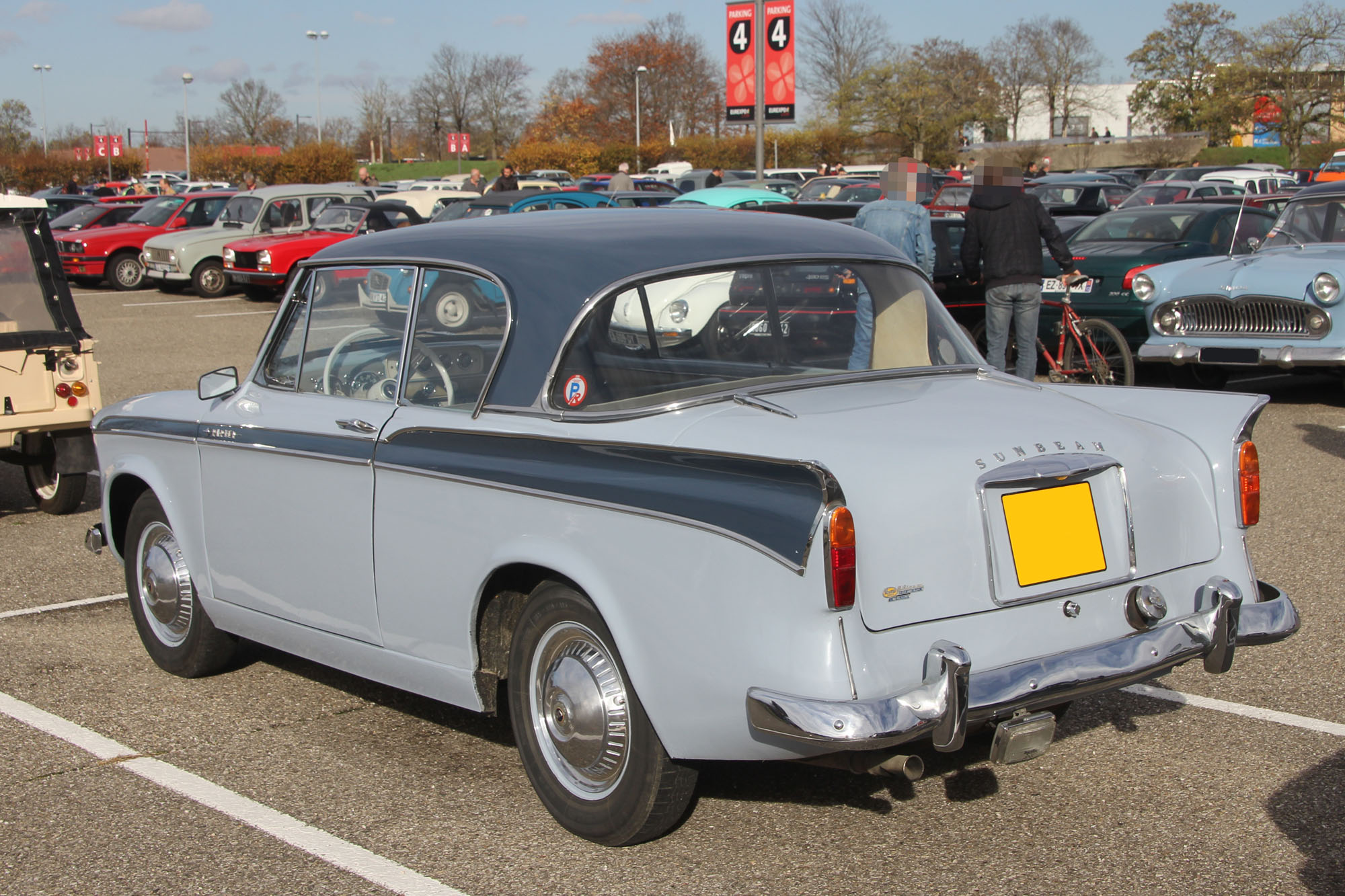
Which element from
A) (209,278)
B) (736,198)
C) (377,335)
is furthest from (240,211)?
(377,335)

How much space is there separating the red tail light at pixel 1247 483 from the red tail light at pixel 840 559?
1.47 meters

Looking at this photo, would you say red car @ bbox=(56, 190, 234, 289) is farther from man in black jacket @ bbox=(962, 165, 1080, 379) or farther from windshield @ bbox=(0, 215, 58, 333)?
man in black jacket @ bbox=(962, 165, 1080, 379)

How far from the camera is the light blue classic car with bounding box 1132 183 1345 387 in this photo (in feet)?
32.7

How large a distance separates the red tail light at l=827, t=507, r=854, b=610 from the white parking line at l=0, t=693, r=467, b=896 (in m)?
1.28

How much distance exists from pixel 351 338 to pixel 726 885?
2.27m

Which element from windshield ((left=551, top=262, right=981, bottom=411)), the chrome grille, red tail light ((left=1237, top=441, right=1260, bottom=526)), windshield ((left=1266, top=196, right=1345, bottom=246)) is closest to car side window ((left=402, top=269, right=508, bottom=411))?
windshield ((left=551, top=262, right=981, bottom=411))

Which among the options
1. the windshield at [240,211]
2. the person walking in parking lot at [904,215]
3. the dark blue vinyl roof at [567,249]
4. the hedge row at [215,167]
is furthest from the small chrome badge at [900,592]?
the hedge row at [215,167]

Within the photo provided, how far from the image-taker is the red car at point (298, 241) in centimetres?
2023

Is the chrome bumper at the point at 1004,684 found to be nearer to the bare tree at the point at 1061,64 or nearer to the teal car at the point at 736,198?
the teal car at the point at 736,198

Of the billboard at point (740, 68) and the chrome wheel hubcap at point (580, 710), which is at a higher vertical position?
the billboard at point (740, 68)

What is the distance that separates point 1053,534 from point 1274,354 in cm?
782

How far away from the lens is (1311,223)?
11.1 metres

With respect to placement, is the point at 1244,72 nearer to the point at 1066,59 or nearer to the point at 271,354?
the point at 1066,59

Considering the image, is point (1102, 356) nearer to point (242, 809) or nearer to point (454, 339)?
point (454, 339)
